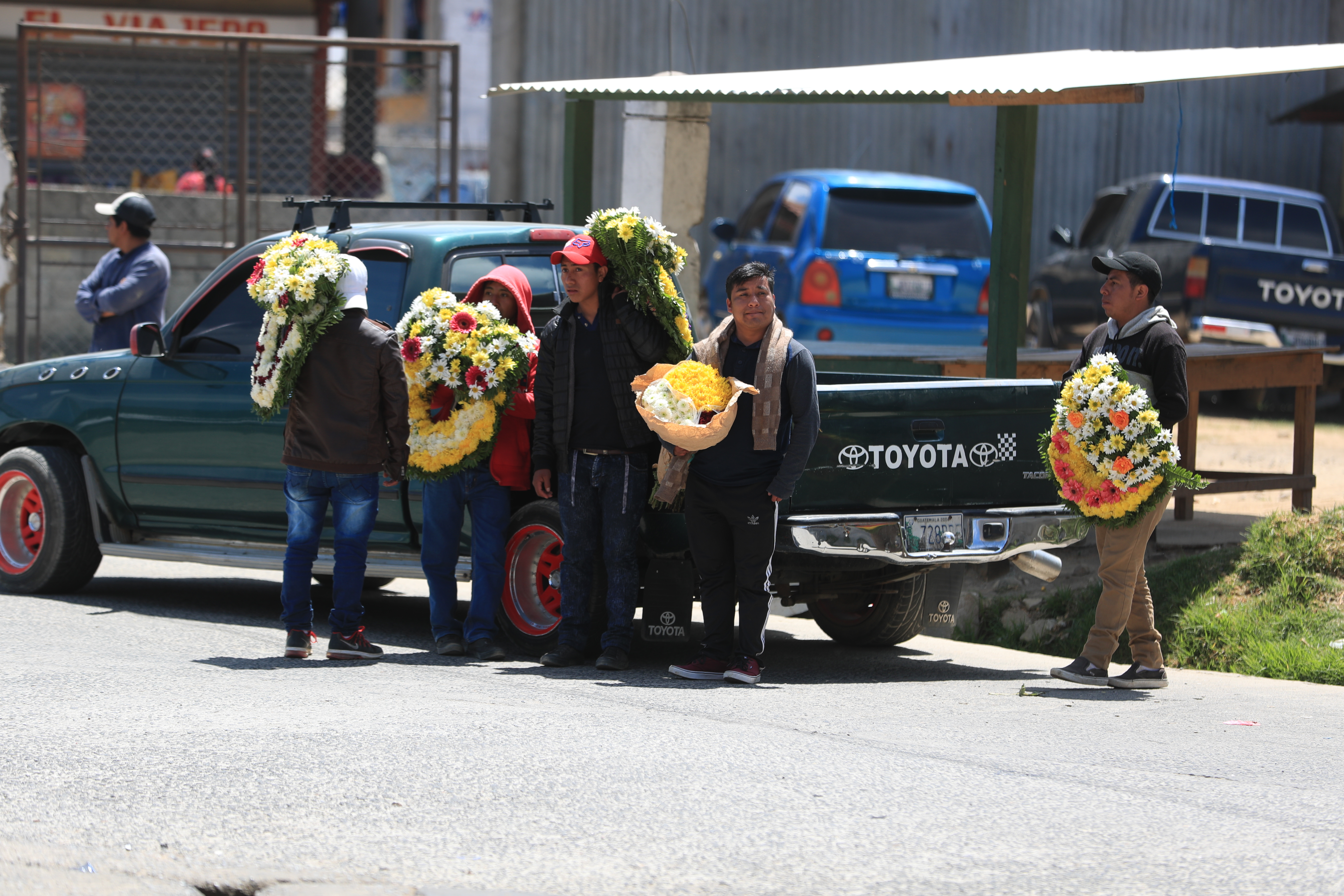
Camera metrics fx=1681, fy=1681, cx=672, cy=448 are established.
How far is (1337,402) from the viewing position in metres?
18.3

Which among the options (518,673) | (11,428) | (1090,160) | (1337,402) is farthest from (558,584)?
(1090,160)

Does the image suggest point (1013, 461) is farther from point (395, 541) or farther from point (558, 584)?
point (395, 541)

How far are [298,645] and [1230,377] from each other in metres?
5.65

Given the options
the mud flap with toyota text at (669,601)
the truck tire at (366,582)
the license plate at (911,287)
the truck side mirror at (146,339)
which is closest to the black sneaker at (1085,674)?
the mud flap with toyota text at (669,601)

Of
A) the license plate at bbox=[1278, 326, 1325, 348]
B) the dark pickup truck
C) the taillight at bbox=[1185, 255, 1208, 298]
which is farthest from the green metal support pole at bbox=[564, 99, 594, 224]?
the license plate at bbox=[1278, 326, 1325, 348]

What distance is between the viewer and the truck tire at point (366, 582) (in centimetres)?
957

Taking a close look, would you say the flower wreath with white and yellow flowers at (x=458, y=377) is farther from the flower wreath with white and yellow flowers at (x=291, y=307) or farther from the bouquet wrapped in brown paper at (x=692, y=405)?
the bouquet wrapped in brown paper at (x=692, y=405)

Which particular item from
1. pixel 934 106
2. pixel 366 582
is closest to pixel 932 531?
pixel 366 582

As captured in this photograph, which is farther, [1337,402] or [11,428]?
[1337,402]

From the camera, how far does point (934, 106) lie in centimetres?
2011

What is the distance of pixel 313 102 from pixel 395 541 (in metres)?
10.8

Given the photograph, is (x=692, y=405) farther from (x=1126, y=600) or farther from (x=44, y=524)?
(x=44, y=524)

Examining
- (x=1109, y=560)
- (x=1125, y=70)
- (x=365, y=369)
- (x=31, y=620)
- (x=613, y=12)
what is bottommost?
(x=31, y=620)

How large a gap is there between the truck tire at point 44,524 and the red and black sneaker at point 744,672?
3640mm
